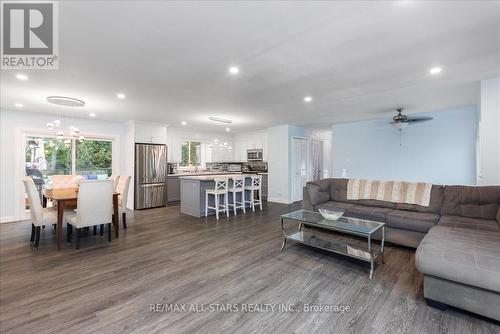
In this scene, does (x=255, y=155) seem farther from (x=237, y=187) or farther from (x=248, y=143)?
(x=237, y=187)

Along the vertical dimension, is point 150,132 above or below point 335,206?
above

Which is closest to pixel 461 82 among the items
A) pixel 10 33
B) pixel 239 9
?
pixel 239 9

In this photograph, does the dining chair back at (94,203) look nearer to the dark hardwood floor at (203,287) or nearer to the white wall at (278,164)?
the dark hardwood floor at (203,287)

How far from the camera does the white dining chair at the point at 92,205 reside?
10.8 ft

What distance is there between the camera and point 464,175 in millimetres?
5027

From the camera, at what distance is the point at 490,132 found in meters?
3.22

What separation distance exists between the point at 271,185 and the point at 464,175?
480 centimetres

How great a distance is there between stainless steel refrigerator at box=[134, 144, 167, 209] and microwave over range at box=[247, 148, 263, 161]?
3.23 m

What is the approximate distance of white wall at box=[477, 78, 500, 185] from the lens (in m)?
3.19

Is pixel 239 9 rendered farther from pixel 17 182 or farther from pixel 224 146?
pixel 224 146

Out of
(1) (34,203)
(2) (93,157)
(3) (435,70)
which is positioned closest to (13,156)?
(2) (93,157)

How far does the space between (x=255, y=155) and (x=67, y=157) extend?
5.67 m

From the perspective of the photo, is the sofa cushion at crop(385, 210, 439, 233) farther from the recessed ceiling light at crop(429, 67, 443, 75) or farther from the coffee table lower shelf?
the recessed ceiling light at crop(429, 67, 443, 75)

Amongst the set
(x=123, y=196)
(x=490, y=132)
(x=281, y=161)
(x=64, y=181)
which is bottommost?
(x=123, y=196)
